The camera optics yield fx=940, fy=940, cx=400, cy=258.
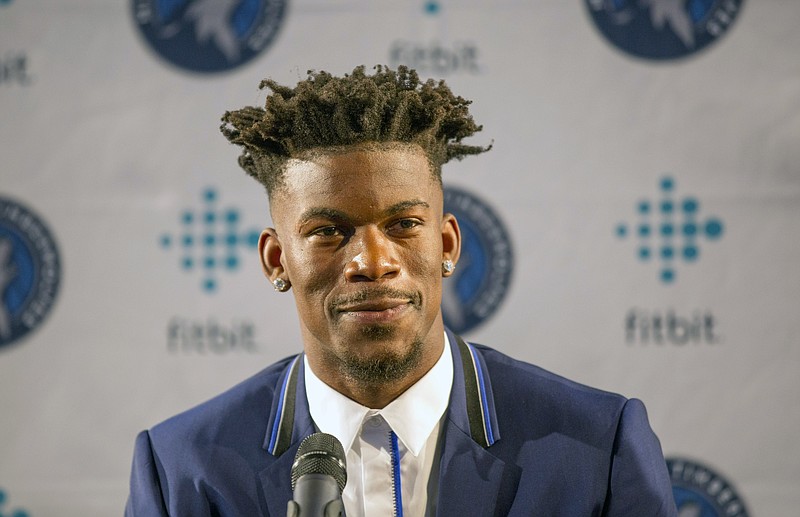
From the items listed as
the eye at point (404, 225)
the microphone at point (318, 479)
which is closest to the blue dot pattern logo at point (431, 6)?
the eye at point (404, 225)

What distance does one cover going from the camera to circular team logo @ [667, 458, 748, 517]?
1997 mm

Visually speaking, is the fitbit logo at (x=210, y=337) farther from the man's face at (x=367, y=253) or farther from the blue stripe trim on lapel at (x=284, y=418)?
the man's face at (x=367, y=253)

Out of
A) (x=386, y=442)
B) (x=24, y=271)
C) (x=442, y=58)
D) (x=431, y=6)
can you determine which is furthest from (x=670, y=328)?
(x=24, y=271)

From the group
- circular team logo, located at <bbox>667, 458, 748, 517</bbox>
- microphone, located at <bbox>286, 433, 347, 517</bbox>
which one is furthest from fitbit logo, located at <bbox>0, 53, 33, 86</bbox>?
circular team logo, located at <bbox>667, 458, 748, 517</bbox>

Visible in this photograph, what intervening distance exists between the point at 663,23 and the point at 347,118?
1098mm

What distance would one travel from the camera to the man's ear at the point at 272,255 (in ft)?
4.29

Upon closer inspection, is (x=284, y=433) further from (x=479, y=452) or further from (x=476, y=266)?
(x=476, y=266)

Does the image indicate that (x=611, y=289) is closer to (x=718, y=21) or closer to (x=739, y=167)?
(x=739, y=167)

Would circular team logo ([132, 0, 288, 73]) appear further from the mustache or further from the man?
the mustache

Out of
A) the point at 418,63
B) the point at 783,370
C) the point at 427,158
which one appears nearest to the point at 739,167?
the point at 783,370

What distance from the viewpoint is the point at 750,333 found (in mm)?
1998

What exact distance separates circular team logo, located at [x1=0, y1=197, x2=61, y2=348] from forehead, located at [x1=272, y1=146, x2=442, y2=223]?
3.55 ft

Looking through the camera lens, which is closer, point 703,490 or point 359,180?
point 359,180

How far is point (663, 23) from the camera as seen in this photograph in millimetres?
2023
